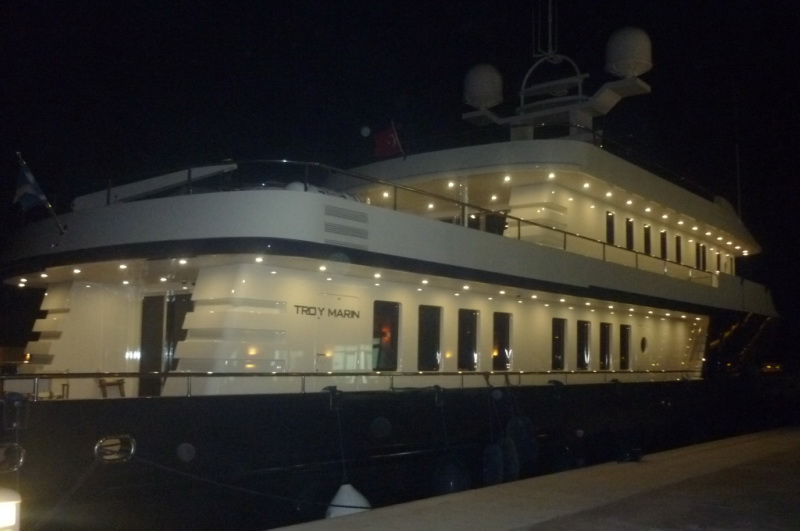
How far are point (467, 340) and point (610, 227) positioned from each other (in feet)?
20.5

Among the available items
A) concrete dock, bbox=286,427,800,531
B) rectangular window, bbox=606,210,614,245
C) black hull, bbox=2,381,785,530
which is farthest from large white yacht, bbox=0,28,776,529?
concrete dock, bbox=286,427,800,531

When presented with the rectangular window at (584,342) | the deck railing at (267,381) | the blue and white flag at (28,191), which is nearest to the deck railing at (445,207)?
the rectangular window at (584,342)

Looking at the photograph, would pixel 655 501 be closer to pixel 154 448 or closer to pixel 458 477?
pixel 458 477

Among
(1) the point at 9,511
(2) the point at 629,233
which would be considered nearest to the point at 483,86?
(2) the point at 629,233

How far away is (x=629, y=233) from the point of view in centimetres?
1973

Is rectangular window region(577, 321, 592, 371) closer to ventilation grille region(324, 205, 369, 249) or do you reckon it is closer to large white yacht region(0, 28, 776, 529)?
large white yacht region(0, 28, 776, 529)

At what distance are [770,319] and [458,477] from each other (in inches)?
690

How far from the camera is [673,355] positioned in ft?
68.6

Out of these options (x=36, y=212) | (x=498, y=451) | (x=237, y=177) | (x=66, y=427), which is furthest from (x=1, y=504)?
(x=36, y=212)

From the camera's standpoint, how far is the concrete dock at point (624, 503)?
7.73 m

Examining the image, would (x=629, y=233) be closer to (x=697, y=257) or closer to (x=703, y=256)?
(x=697, y=257)

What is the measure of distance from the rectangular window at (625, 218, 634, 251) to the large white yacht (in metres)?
0.44

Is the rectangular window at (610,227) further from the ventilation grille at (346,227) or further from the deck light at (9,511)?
the deck light at (9,511)

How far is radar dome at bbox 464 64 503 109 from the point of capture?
20125 millimetres
